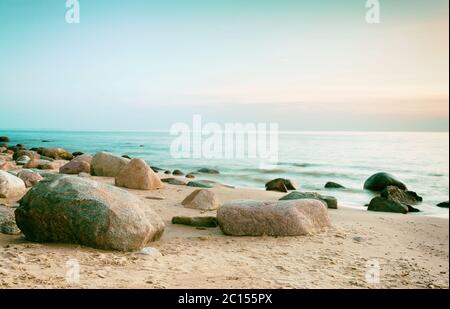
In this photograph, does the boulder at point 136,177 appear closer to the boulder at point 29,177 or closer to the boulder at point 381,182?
the boulder at point 29,177

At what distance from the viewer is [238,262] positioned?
5.30m

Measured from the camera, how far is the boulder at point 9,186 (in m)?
8.31

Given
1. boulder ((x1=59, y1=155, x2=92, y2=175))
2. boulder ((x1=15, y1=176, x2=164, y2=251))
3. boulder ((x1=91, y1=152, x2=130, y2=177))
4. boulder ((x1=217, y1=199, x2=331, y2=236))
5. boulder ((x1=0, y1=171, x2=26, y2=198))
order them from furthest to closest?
boulder ((x1=59, y1=155, x2=92, y2=175)) < boulder ((x1=91, y1=152, x2=130, y2=177)) < boulder ((x1=0, y1=171, x2=26, y2=198)) < boulder ((x1=217, y1=199, x2=331, y2=236)) < boulder ((x1=15, y1=176, x2=164, y2=251))

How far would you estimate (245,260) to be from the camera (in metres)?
5.40

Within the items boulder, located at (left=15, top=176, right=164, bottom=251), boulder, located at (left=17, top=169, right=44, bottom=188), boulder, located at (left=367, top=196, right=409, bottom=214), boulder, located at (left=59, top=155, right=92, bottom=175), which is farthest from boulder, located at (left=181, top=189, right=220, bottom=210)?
boulder, located at (left=59, top=155, right=92, bottom=175)

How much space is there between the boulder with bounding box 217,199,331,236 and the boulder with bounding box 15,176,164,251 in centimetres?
150

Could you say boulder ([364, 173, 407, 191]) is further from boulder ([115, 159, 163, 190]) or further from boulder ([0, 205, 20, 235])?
boulder ([0, 205, 20, 235])

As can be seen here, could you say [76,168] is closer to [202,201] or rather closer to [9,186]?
[9,186]

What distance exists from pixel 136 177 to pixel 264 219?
505 cm

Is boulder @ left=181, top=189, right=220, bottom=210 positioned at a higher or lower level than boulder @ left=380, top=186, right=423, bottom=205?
higher

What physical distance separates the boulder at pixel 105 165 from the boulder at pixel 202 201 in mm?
5008

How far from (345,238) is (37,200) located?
186 inches

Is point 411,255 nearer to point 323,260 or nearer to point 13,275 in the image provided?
point 323,260

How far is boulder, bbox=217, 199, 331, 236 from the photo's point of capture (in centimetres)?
672
